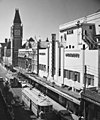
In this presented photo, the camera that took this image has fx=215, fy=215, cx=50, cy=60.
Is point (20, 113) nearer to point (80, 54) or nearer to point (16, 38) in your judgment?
point (80, 54)

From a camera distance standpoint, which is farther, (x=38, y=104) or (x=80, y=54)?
(x=80, y=54)

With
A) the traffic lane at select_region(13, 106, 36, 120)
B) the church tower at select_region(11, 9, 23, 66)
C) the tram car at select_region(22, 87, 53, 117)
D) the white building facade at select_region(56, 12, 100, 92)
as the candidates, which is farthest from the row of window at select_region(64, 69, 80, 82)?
the church tower at select_region(11, 9, 23, 66)

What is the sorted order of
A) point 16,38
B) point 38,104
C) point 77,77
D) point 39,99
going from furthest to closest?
point 16,38 < point 77,77 < point 39,99 < point 38,104

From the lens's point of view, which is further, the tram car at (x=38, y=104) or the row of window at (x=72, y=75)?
the row of window at (x=72, y=75)

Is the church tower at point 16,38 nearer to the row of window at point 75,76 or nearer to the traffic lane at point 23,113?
the row of window at point 75,76

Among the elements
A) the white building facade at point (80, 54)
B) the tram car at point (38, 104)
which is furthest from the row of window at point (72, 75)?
the tram car at point (38, 104)

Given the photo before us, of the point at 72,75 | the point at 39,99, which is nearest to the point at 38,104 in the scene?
the point at 39,99

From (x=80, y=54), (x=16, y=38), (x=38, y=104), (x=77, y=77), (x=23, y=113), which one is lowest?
(x=23, y=113)

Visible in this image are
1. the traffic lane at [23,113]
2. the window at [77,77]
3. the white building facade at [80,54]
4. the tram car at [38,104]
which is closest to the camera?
the tram car at [38,104]

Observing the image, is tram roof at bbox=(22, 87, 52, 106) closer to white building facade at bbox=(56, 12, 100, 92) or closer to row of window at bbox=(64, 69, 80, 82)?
white building facade at bbox=(56, 12, 100, 92)

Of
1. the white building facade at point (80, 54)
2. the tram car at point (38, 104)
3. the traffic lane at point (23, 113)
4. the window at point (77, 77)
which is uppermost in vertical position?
the white building facade at point (80, 54)

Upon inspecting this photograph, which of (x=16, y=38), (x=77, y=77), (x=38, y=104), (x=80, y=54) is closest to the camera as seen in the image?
(x=38, y=104)

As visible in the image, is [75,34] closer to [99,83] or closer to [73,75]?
[73,75]

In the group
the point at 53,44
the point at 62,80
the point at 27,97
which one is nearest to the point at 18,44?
the point at 53,44
